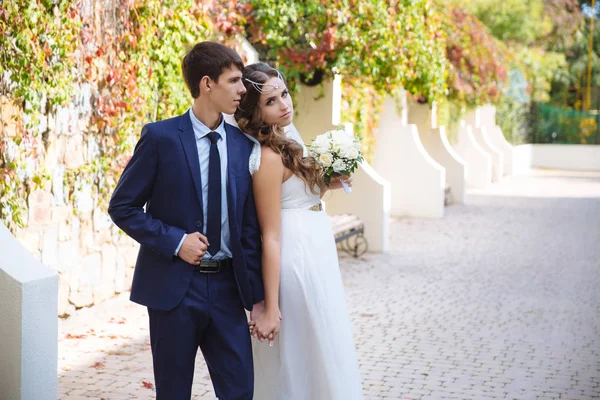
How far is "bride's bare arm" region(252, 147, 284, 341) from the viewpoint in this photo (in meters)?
3.23

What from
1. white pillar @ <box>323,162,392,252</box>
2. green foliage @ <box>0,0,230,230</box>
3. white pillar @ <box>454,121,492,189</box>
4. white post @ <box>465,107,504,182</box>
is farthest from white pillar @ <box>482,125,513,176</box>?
green foliage @ <box>0,0,230,230</box>

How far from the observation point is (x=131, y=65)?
6805 mm

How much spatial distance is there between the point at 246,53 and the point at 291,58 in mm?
1176

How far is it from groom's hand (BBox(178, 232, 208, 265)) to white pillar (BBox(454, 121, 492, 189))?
17925mm

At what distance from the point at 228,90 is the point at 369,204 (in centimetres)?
777

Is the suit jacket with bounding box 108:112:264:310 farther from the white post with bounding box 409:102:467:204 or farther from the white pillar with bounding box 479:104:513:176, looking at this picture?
the white pillar with bounding box 479:104:513:176

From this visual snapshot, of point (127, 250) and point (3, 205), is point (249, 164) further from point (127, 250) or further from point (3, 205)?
point (127, 250)

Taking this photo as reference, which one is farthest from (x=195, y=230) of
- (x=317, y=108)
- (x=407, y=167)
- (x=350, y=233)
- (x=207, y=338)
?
(x=407, y=167)

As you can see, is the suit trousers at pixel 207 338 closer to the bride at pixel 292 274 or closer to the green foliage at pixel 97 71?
the bride at pixel 292 274

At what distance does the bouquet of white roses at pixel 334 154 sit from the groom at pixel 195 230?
44 centimetres

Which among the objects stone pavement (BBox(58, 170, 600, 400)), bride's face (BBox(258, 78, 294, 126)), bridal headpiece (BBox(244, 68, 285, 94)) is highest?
bridal headpiece (BBox(244, 68, 285, 94))

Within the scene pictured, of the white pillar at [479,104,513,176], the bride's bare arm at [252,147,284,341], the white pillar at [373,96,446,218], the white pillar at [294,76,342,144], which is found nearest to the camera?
the bride's bare arm at [252,147,284,341]

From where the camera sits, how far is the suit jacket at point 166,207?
119 inches

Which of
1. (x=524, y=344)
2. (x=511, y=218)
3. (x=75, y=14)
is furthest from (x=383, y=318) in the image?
(x=511, y=218)
